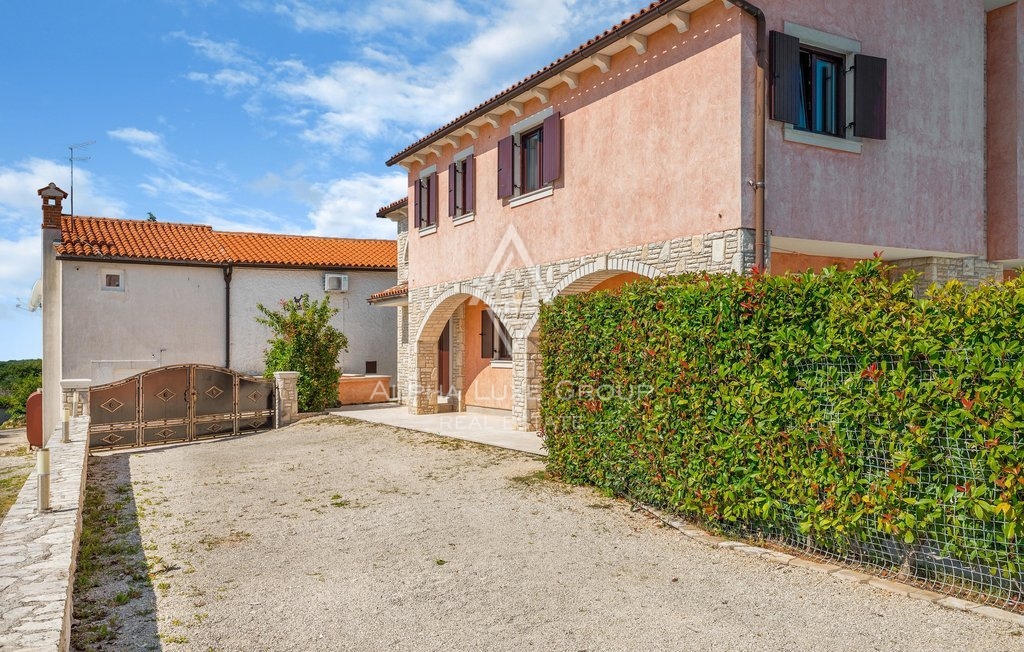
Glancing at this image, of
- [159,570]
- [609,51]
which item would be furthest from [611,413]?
[609,51]

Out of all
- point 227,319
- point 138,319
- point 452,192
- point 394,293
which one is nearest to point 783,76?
point 452,192

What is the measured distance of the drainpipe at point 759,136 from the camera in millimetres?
9344

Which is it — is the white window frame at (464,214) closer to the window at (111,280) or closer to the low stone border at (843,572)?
the low stone border at (843,572)

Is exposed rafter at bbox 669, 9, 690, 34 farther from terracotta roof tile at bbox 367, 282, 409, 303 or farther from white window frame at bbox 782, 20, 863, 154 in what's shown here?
terracotta roof tile at bbox 367, 282, 409, 303

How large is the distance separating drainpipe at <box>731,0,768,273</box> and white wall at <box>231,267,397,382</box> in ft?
→ 55.2

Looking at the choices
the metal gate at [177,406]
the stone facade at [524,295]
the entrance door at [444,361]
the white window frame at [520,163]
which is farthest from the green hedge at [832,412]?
the entrance door at [444,361]

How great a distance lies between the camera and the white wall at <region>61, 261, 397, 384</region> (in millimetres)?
20828

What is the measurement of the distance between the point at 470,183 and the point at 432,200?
80.4 inches

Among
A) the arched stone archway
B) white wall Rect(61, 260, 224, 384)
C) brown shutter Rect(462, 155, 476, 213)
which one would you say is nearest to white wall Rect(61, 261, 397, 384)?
white wall Rect(61, 260, 224, 384)

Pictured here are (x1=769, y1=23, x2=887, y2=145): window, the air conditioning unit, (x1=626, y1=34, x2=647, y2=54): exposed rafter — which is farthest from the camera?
the air conditioning unit

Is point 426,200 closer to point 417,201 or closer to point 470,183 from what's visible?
point 417,201

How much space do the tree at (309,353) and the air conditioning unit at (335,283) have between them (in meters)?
4.36

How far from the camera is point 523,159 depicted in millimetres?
14070

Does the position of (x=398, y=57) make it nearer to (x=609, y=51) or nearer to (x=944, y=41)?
(x=609, y=51)
